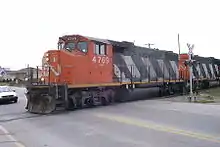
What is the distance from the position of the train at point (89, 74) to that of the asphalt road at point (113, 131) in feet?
8.43

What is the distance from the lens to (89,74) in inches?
791

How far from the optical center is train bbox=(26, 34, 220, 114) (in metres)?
18.3

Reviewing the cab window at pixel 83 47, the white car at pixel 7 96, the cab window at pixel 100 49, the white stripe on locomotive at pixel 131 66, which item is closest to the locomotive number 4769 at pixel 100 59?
the cab window at pixel 100 49

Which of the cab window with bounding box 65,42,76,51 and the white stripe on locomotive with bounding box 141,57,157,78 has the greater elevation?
the cab window with bounding box 65,42,76,51

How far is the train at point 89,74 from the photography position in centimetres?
1828

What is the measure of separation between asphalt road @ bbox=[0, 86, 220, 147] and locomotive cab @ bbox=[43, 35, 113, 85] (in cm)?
364

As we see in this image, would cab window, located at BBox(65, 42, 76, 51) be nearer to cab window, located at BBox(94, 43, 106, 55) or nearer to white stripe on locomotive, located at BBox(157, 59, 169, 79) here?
cab window, located at BBox(94, 43, 106, 55)

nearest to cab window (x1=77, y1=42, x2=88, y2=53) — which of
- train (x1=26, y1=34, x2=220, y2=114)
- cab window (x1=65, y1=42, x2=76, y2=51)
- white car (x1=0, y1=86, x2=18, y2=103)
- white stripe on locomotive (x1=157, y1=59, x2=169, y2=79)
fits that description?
train (x1=26, y1=34, x2=220, y2=114)

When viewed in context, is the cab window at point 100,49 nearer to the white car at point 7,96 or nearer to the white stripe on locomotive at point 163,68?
the white stripe on locomotive at point 163,68

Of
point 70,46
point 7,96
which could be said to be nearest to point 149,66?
point 70,46

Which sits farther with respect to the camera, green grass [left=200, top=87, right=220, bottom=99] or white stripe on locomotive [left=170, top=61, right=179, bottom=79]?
white stripe on locomotive [left=170, top=61, right=179, bottom=79]

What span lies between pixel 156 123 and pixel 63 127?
138 inches

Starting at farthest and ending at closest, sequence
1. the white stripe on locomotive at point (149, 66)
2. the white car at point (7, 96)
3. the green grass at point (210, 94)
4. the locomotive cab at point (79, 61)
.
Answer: the green grass at point (210, 94)
the white car at point (7, 96)
the white stripe on locomotive at point (149, 66)
the locomotive cab at point (79, 61)

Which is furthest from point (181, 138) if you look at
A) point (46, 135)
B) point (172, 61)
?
point (172, 61)
